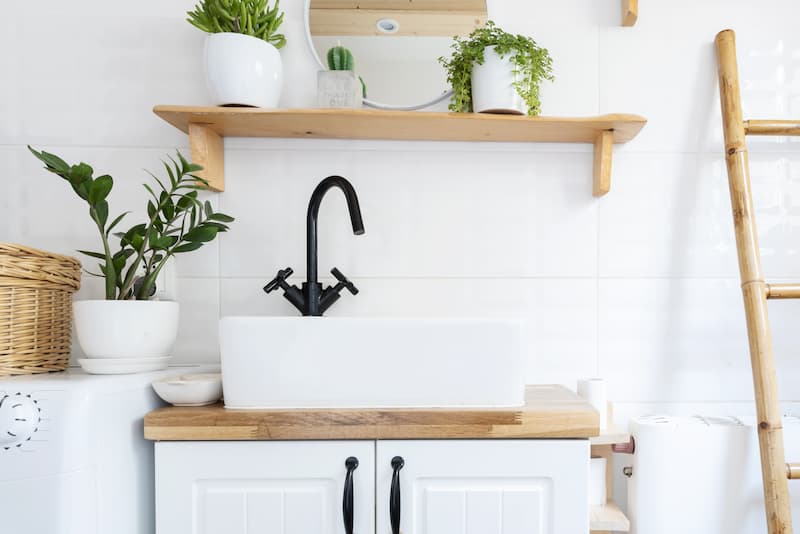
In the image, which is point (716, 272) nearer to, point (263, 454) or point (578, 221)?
point (578, 221)

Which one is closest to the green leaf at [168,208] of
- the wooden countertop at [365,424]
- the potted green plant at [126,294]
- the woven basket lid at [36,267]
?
the potted green plant at [126,294]

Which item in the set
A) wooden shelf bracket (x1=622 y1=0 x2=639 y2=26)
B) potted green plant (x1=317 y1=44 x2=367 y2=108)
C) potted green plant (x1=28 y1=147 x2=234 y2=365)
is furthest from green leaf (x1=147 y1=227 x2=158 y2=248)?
wooden shelf bracket (x1=622 y1=0 x2=639 y2=26)

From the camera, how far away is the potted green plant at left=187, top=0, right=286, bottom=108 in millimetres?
1067

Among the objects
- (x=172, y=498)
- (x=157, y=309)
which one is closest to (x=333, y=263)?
(x=157, y=309)

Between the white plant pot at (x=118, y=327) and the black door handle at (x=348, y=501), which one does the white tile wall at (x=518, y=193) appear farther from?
the black door handle at (x=348, y=501)

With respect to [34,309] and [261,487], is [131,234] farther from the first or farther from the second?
[261,487]

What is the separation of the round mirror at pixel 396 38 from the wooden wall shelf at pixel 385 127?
11 cm

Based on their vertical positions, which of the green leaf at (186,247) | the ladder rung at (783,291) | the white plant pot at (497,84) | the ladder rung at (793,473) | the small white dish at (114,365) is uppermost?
the white plant pot at (497,84)

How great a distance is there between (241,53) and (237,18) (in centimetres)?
9

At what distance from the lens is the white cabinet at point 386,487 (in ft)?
2.87

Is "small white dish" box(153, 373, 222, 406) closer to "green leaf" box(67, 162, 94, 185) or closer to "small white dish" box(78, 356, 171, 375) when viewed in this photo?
"small white dish" box(78, 356, 171, 375)

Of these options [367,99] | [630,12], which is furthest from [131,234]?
[630,12]

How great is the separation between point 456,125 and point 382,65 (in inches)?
10.0

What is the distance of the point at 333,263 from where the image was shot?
124cm
